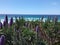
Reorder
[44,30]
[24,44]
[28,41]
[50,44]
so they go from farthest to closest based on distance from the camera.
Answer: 1. [44,30]
2. [50,44]
3. [28,41]
4. [24,44]

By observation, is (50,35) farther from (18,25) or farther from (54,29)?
(18,25)

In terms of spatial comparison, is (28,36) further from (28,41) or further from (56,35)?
(56,35)

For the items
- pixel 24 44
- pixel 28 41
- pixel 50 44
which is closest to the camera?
pixel 24 44

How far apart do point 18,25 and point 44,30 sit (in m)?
0.76

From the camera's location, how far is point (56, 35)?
469 centimetres

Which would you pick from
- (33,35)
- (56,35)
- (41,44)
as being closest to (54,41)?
(56,35)

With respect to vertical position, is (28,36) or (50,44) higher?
(28,36)

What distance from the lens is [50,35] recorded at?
4637 mm

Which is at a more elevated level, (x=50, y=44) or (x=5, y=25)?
(x=5, y=25)

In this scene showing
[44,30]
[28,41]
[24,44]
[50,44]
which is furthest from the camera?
[44,30]

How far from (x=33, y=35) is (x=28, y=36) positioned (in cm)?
13

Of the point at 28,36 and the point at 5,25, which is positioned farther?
the point at 5,25

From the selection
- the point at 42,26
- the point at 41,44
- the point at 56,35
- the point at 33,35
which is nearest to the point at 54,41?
the point at 56,35

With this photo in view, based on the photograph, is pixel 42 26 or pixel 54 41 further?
pixel 42 26
